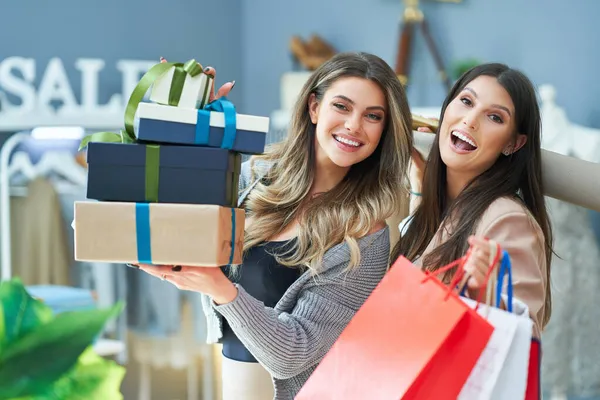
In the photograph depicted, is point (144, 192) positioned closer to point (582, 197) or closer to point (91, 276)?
point (582, 197)

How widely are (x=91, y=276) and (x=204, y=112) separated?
9.22ft

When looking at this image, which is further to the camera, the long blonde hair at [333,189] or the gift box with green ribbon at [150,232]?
the long blonde hair at [333,189]

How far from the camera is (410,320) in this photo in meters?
1.05

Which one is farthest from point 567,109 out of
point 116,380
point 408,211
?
point 116,380

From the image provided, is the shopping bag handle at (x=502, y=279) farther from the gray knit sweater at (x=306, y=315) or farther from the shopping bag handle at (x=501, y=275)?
the gray knit sweater at (x=306, y=315)

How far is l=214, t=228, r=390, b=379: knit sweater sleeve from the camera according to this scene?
1434mm

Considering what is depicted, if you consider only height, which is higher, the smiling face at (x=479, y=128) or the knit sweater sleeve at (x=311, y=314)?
the smiling face at (x=479, y=128)

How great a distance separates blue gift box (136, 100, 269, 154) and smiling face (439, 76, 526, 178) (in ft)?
1.13

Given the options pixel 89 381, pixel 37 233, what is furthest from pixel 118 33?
pixel 89 381

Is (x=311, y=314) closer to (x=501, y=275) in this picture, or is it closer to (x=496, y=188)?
(x=496, y=188)

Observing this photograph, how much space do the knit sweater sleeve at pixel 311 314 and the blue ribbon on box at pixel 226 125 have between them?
30 cm

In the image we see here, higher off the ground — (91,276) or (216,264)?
(216,264)

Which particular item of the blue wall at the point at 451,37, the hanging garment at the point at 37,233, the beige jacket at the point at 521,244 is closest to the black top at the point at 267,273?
the beige jacket at the point at 521,244

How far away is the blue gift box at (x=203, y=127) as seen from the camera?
3.86 ft
